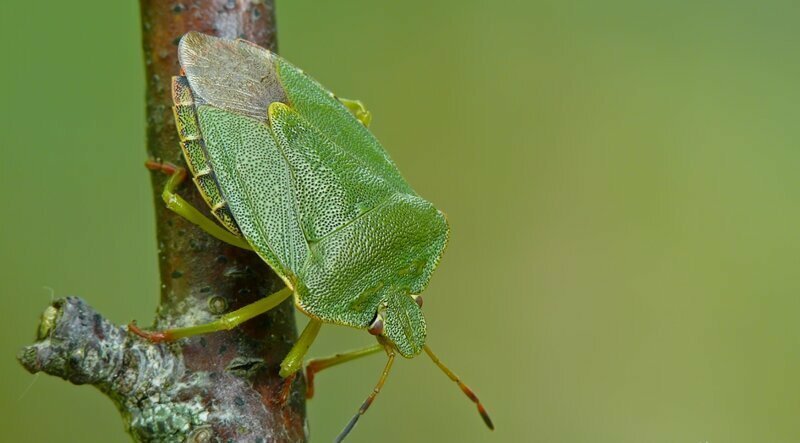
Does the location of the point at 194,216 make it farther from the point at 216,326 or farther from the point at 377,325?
the point at 377,325

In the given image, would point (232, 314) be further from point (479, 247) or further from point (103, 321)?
point (479, 247)

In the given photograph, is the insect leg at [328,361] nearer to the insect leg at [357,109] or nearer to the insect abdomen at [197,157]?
the insect abdomen at [197,157]

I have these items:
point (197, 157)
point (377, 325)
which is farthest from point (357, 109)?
point (377, 325)

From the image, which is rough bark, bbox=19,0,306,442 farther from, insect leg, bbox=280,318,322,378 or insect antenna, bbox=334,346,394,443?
insect antenna, bbox=334,346,394,443

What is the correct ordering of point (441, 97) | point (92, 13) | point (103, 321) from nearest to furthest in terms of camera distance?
point (103, 321), point (92, 13), point (441, 97)

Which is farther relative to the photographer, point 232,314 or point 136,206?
point 136,206

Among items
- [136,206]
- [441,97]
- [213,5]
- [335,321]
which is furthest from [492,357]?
[213,5]
